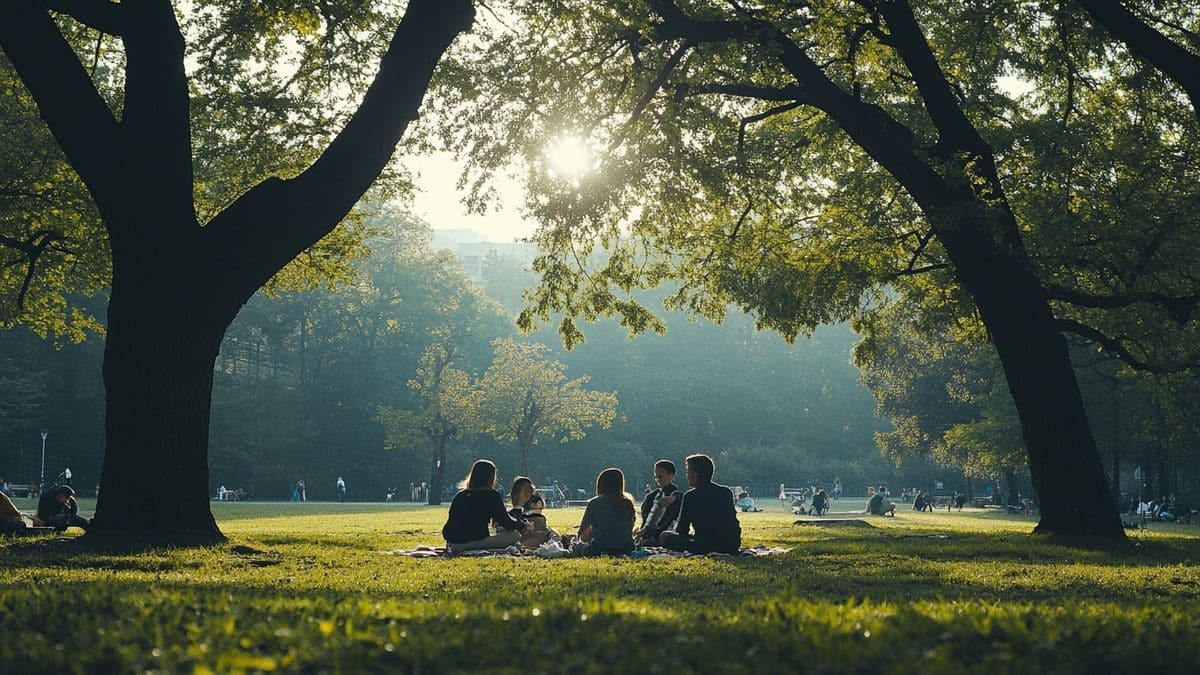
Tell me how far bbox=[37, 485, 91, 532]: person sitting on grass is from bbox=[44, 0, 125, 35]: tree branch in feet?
24.9

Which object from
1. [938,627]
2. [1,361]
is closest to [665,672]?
[938,627]

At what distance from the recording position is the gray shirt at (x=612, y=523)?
1399cm

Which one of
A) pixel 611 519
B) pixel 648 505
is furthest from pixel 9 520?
pixel 648 505

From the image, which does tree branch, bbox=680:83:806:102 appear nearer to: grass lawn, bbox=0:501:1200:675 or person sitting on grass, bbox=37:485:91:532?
grass lawn, bbox=0:501:1200:675

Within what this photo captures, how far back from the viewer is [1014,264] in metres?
18.1

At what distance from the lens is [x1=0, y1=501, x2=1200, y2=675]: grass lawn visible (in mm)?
4883

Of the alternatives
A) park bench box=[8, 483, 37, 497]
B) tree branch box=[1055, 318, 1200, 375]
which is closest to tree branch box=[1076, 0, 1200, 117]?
tree branch box=[1055, 318, 1200, 375]

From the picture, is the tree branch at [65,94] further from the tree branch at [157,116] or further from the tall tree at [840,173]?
the tall tree at [840,173]

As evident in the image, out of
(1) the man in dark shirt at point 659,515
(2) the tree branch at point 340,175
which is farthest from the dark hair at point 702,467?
(2) the tree branch at point 340,175

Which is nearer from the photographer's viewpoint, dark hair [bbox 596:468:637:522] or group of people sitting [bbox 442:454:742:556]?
group of people sitting [bbox 442:454:742:556]

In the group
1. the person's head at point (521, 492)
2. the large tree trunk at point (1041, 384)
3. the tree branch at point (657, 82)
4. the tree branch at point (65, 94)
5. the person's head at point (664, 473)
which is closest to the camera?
the tree branch at point (65, 94)

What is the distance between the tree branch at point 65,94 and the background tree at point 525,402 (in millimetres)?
42965

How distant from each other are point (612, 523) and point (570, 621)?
808cm

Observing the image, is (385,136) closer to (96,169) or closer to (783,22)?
(96,169)
